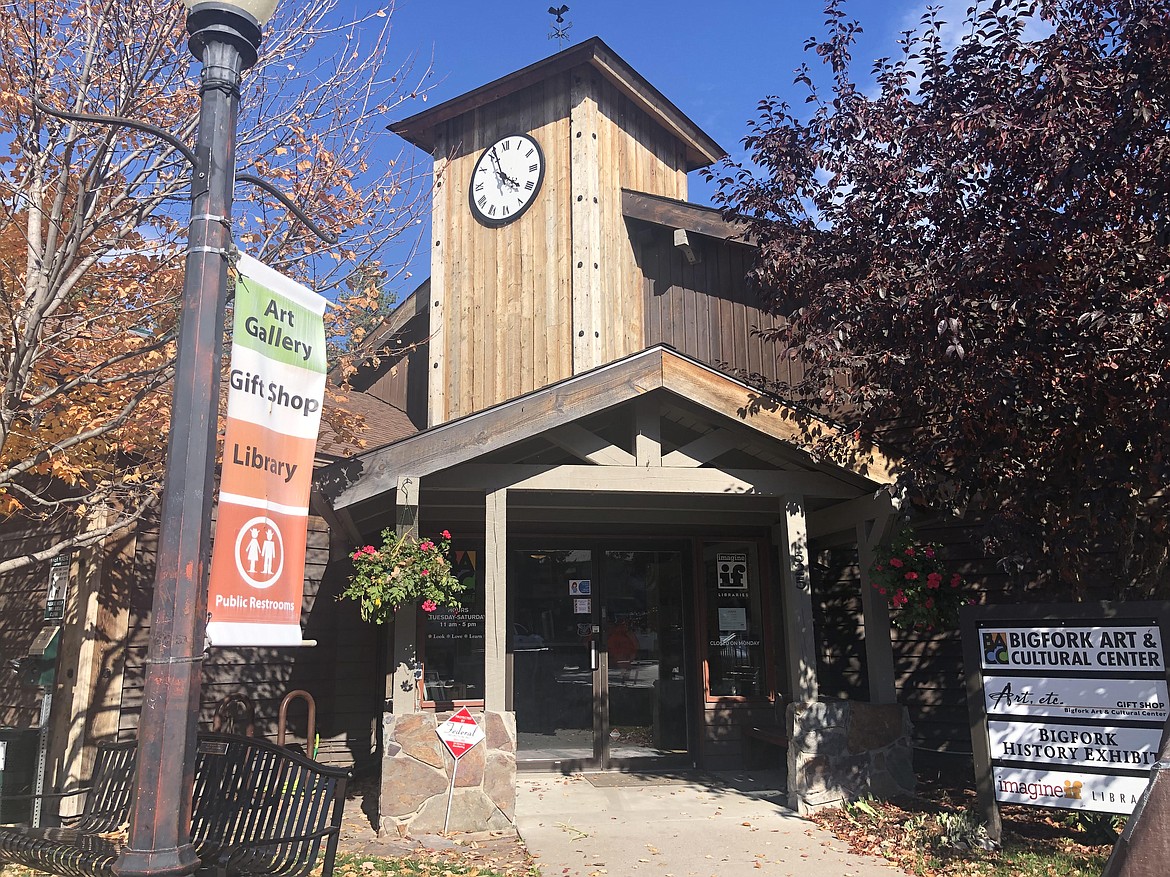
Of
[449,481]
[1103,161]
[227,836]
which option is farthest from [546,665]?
[1103,161]

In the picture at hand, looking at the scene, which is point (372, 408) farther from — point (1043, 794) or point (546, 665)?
point (1043, 794)

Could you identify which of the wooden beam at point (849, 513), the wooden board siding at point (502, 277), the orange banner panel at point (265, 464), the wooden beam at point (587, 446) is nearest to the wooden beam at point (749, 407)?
the wooden beam at point (849, 513)

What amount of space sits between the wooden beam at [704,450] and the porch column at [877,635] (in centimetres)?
137

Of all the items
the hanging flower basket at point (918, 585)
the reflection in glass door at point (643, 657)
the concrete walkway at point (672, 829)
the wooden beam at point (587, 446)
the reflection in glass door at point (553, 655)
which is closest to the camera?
the concrete walkway at point (672, 829)

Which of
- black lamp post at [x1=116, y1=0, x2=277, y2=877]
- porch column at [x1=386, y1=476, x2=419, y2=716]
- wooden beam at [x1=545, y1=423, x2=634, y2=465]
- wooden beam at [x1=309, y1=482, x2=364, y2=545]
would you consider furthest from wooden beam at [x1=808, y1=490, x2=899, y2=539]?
black lamp post at [x1=116, y1=0, x2=277, y2=877]

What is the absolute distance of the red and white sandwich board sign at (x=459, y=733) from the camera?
644 cm

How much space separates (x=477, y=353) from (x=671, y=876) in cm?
629

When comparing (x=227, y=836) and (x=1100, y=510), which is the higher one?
(x=1100, y=510)

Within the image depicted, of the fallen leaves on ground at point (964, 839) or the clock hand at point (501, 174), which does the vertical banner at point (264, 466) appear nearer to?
the fallen leaves on ground at point (964, 839)

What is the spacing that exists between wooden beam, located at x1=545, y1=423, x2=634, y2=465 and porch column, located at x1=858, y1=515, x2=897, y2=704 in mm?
2150

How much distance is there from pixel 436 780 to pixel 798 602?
314cm

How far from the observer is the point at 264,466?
2869mm

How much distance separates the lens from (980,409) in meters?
5.73

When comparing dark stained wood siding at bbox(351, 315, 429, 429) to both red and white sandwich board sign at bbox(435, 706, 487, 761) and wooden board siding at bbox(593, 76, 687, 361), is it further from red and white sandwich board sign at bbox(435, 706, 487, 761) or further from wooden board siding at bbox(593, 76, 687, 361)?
red and white sandwich board sign at bbox(435, 706, 487, 761)
